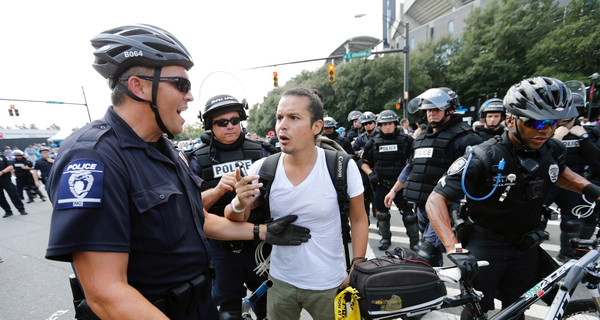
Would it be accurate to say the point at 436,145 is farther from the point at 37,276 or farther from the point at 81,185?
the point at 37,276

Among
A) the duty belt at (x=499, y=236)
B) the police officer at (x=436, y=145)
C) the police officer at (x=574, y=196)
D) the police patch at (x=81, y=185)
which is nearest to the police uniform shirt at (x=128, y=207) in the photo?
the police patch at (x=81, y=185)

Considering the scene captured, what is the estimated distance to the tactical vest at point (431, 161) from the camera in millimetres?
3531

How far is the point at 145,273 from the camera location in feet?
3.79

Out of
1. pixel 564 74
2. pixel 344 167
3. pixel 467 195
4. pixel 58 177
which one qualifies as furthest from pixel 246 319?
pixel 564 74

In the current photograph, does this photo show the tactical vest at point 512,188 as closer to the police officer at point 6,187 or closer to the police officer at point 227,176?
the police officer at point 227,176

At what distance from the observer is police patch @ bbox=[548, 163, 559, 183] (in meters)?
2.12

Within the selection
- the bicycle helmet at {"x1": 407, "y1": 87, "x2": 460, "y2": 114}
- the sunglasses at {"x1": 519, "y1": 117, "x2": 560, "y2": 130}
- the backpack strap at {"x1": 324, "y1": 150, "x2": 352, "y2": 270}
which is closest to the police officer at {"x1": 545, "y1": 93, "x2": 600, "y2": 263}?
the bicycle helmet at {"x1": 407, "y1": 87, "x2": 460, "y2": 114}

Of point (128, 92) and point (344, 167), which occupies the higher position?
point (128, 92)

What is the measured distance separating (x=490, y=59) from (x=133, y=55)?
97.0 feet

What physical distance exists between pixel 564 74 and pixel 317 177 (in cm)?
2496

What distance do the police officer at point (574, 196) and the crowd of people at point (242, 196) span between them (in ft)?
6.38

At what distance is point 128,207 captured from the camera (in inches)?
41.3

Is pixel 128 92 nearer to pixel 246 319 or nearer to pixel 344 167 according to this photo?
pixel 344 167

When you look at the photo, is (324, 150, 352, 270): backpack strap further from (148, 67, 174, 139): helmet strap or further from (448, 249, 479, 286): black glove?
(148, 67, 174, 139): helmet strap
